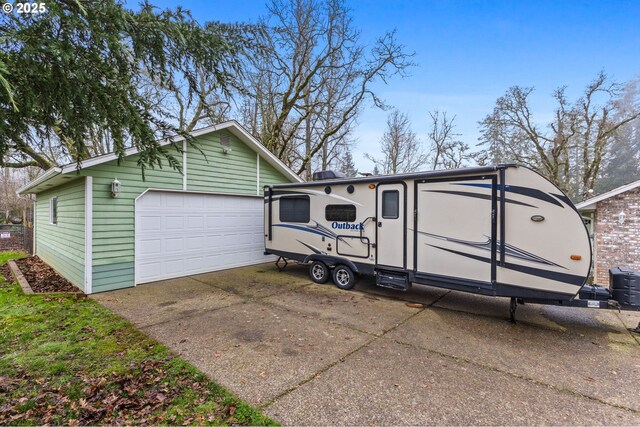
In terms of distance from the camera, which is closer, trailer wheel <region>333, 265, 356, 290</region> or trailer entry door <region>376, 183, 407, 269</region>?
trailer entry door <region>376, 183, 407, 269</region>

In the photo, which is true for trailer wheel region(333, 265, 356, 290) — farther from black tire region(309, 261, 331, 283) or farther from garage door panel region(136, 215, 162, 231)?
garage door panel region(136, 215, 162, 231)

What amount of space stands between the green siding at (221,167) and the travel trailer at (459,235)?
2.63m

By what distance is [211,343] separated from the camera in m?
4.03

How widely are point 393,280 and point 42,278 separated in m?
9.10

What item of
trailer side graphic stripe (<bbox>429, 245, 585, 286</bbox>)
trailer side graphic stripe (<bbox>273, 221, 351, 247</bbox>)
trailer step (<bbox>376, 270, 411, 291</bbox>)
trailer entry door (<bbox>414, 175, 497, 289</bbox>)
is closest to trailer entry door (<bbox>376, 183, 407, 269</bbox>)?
trailer step (<bbox>376, 270, 411, 291</bbox>)

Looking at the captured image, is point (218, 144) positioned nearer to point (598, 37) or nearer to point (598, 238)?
point (598, 238)

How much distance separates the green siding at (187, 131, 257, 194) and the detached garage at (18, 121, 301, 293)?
27 mm

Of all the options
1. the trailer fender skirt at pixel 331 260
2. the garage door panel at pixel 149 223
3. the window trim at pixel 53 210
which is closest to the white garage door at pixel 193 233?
the garage door panel at pixel 149 223

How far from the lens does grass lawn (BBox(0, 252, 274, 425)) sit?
260 centimetres

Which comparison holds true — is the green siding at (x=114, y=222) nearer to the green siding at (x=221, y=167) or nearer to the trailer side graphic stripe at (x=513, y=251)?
the green siding at (x=221, y=167)

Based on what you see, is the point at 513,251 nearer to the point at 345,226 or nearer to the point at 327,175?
the point at 345,226

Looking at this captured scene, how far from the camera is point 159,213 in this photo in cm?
753

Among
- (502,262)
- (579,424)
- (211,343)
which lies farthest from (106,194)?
(579,424)

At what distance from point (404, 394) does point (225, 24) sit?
511 cm
